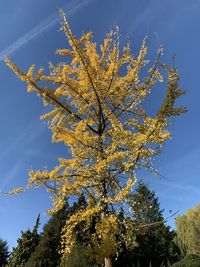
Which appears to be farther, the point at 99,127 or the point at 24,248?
the point at 24,248

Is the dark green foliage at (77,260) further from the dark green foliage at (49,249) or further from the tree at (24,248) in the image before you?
the tree at (24,248)

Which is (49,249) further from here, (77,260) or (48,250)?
(77,260)

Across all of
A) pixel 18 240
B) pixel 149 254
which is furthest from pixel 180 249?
pixel 18 240

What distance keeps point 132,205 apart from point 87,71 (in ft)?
10.6

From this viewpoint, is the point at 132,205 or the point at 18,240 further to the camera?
the point at 18,240

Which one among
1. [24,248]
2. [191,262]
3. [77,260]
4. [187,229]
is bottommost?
[191,262]

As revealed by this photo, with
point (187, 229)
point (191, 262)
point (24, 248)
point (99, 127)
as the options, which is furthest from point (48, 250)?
point (99, 127)

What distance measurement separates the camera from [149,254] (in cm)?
3431

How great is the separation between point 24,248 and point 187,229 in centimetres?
1730

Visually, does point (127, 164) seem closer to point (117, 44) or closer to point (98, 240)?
point (98, 240)

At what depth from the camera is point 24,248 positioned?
32.2m

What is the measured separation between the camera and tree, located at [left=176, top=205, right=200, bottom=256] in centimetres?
3437

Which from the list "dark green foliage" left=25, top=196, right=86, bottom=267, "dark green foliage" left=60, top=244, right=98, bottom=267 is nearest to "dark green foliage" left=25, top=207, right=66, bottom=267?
"dark green foliage" left=25, top=196, right=86, bottom=267

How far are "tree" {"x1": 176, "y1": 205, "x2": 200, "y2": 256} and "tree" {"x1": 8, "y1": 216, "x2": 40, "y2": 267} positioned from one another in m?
15.5
